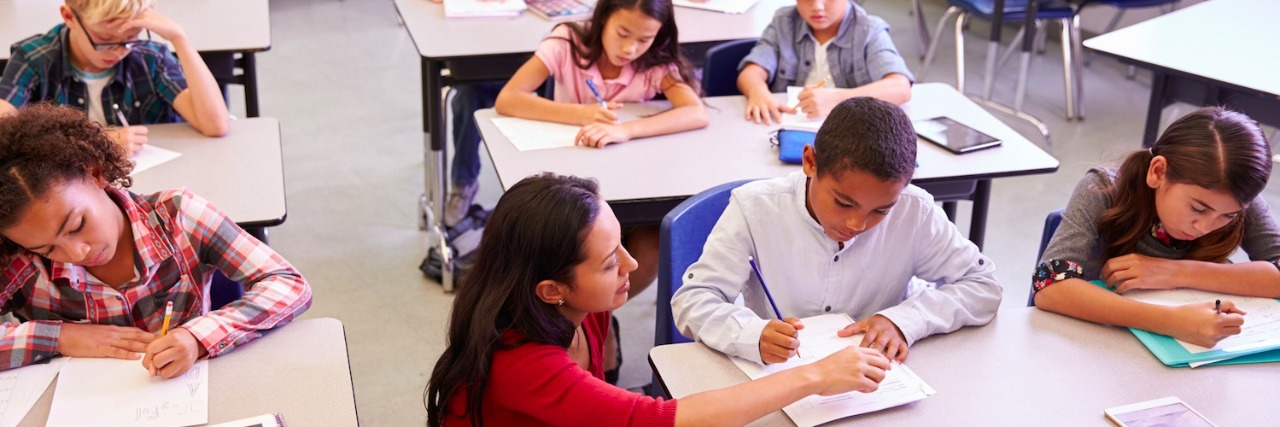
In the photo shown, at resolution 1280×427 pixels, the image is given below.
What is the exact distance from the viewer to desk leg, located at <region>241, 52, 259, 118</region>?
117 inches

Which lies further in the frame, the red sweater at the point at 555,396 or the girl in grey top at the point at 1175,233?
the girl in grey top at the point at 1175,233

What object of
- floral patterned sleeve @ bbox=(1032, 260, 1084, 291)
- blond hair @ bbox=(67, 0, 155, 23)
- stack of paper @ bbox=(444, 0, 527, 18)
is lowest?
floral patterned sleeve @ bbox=(1032, 260, 1084, 291)

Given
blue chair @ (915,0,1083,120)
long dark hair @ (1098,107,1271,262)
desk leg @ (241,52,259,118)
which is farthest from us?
blue chair @ (915,0,1083,120)

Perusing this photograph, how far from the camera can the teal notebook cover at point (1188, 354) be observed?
5.22 ft

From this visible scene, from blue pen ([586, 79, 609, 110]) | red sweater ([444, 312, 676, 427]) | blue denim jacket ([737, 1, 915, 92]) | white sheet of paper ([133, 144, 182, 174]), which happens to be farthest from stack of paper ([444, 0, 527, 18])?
red sweater ([444, 312, 676, 427])

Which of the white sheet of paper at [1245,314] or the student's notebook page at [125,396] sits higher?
the white sheet of paper at [1245,314]

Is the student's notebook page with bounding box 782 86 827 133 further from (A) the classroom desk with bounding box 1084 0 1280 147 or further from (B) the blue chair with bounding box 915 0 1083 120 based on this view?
(B) the blue chair with bounding box 915 0 1083 120

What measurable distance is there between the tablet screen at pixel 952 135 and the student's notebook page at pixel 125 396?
1.62 m

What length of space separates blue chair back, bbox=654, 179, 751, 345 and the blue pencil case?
457 millimetres

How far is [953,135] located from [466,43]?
1.32 meters

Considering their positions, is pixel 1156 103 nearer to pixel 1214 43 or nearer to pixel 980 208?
pixel 1214 43

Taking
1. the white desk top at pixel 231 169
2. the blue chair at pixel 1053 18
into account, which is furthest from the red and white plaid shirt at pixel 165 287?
the blue chair at pixel 1053 18

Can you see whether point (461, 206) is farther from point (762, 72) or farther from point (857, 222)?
point (857, 222)

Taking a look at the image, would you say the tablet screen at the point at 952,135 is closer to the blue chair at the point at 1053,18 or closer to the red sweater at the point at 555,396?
the red sweater at the point at 555,396
